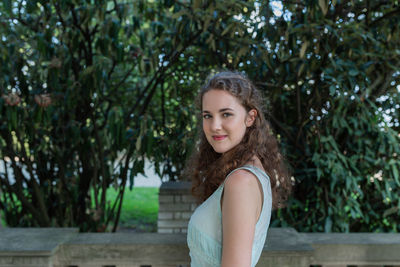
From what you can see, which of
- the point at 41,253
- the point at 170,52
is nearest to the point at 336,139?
the point at 170,52

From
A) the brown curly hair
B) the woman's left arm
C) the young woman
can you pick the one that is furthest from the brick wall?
the woman's left arm

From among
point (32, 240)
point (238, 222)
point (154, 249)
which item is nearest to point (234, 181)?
point (238, 222)

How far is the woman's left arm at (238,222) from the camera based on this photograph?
1158 mm

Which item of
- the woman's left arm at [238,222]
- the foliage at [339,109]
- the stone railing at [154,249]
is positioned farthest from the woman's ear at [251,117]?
the foliage at [339,109]

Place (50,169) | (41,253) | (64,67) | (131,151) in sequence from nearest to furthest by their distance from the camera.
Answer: (41,253)
(131,151)
(64,67)
(50,169)

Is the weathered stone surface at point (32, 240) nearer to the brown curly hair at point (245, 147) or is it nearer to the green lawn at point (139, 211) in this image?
the brown curly hair at point (245, 147)

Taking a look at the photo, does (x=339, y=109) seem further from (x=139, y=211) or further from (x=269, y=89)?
(x=139, y=211)

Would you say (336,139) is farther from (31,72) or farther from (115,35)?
(31,72)

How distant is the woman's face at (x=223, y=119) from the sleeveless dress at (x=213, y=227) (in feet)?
0.44

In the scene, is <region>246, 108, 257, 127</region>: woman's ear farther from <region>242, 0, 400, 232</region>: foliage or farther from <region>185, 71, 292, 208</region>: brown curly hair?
<region>242, 0, 400, 232</region>: foliage

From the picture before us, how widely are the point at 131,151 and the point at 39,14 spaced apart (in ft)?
5.51

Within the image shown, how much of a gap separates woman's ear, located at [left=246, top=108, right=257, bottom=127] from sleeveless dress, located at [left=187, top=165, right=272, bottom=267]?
0.20 meters

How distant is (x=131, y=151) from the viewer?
9.88 ft

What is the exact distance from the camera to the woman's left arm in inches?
45.6
